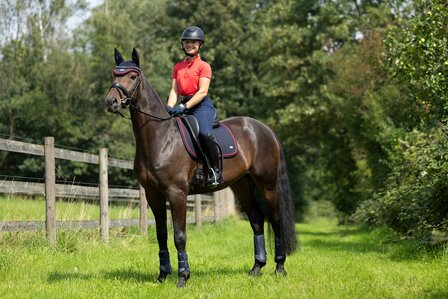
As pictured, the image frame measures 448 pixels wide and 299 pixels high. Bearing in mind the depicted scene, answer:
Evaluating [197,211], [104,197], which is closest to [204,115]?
[104,197]

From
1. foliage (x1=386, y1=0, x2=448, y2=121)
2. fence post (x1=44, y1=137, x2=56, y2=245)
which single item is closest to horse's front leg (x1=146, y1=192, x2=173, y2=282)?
fence post (x1=44, y1=137, x2=56, y2=245)

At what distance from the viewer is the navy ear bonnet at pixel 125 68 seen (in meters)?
7.21

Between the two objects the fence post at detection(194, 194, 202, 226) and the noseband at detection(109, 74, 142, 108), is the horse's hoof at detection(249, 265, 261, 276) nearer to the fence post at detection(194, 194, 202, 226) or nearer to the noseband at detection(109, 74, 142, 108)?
the noseband at detection(109, 74, 142, 108)

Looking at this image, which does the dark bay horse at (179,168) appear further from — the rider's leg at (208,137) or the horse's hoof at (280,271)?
the rider's leg at (208,137)

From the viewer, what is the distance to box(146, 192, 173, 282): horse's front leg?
306 inches

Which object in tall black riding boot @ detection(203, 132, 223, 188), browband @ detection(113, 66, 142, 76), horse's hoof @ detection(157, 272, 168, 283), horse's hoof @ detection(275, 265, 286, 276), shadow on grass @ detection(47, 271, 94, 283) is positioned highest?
browband @ detection(113, 66, 142, 76)

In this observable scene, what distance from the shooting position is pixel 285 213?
892 cm

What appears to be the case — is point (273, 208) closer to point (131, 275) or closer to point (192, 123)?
point (192, 123)

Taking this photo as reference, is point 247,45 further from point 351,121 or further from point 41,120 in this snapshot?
point 351,121

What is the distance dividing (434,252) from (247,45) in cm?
3095

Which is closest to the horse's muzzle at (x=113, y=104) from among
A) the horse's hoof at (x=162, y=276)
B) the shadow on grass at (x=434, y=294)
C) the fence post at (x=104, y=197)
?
the horse's hoof at (x=162, y=276)

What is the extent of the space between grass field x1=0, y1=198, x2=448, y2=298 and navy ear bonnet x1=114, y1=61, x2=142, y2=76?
248 centimetres

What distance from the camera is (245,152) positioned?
8.52 meters

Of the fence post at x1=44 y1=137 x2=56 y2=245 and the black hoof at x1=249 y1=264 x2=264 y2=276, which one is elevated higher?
the fence post at x1=44 y1=137 x2=56 y2=245
